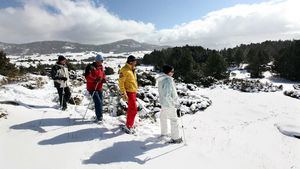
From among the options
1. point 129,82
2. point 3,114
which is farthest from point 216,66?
point 3,114

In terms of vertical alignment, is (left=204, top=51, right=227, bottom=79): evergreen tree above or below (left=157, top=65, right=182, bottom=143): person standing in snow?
below

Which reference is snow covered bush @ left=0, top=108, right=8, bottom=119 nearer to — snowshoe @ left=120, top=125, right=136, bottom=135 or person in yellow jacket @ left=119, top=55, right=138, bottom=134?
snowshoe @ left=120, top=125, right=136, bottom=135

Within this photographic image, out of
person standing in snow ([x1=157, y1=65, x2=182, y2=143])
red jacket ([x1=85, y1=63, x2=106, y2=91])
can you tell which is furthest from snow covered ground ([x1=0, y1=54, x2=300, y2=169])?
red jacket ([x1=85, y1=63, x2=106, y2=91])

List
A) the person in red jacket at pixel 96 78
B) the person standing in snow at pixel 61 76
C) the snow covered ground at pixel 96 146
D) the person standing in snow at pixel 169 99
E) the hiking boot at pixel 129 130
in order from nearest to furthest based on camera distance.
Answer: the snow covered ground at pixel 96 146 < the person standing in snow at pixel 169 99 < the hiking boot at pixel 129 130 < the person in red jacket at pixel 96 78 < the person standing in snow at pixel 61 76

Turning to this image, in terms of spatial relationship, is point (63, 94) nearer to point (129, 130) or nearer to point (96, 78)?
point (96, 78)

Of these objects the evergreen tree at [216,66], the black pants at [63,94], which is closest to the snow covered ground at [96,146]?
the black pants at [63,94]

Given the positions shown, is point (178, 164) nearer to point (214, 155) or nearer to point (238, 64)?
point (214, 155)

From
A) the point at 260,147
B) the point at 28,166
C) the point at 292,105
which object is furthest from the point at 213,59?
the point at 28,166

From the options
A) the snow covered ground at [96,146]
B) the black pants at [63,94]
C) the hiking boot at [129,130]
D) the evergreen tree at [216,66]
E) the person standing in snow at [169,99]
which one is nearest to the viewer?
the snow covered ground at [96,146]

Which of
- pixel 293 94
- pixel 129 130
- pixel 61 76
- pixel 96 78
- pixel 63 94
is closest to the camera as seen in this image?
pixel 129 130

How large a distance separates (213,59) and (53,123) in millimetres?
42187

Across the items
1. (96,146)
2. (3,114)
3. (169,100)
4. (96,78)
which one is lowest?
(96,146)

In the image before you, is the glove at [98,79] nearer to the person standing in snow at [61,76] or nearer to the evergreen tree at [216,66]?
the person standing in snow at [61,76]

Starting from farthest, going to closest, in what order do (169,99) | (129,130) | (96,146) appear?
(129,130)
(169,99)
(96,146)
